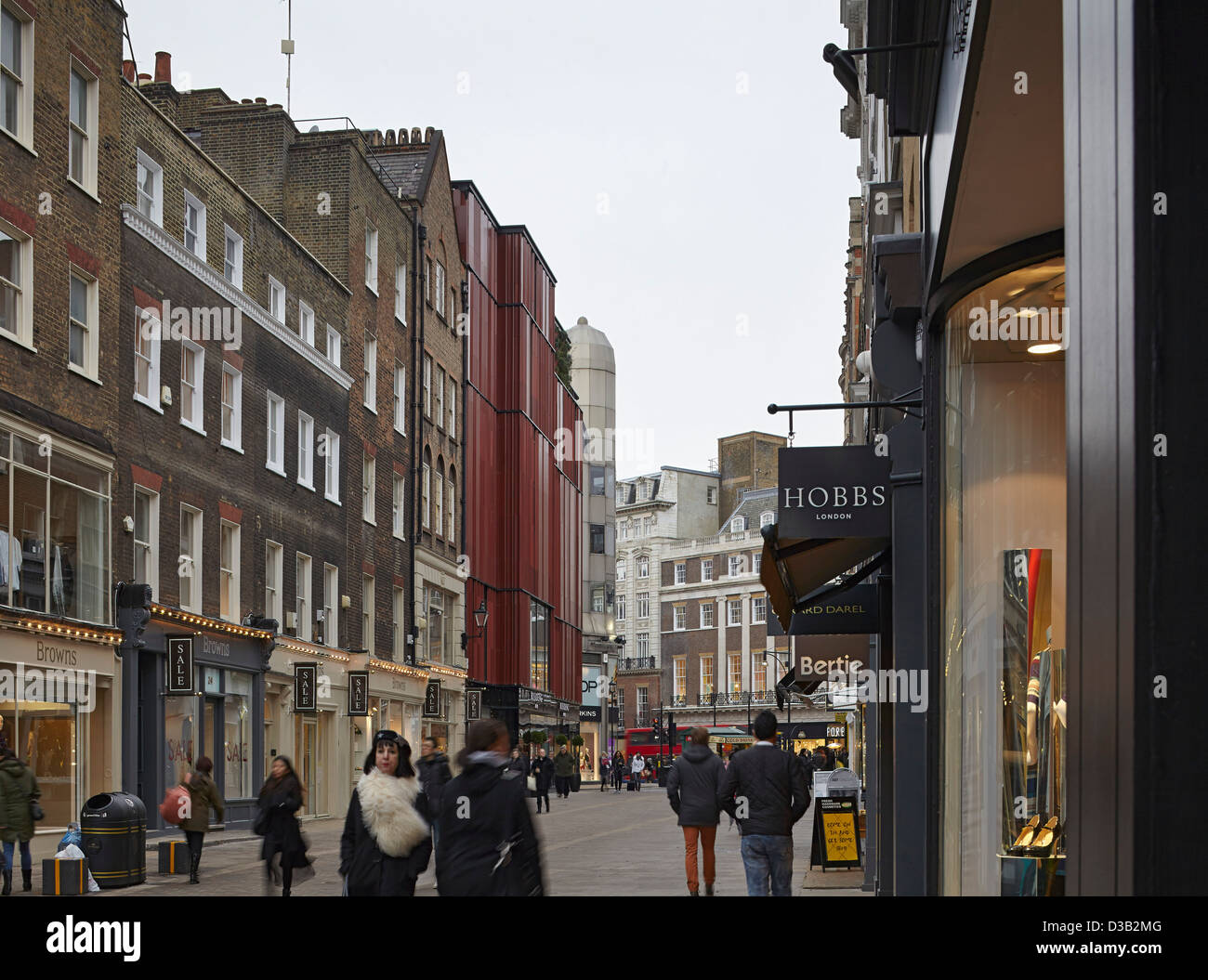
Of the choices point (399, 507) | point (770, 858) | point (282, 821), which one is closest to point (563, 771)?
point (399, 507)

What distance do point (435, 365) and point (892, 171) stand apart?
101 feet

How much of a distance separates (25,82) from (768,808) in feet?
56.5

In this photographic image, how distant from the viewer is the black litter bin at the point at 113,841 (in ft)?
57.8

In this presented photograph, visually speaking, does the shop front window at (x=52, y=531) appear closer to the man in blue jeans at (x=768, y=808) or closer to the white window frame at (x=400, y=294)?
the man in blue jeans at (x=768, y=808)

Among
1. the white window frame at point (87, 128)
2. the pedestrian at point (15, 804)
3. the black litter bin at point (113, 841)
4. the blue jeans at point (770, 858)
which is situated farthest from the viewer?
the white window frame at point (87, 128)

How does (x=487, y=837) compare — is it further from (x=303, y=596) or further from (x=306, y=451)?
(x=306, y=451)

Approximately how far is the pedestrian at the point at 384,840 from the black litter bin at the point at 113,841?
918 cm

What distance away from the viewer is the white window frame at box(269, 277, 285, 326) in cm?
3462

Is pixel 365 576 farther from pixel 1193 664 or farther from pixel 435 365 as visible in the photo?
pixel 1193 664

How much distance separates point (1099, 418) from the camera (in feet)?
7.72

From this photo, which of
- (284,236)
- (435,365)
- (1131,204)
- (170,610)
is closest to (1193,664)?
(1131,204)

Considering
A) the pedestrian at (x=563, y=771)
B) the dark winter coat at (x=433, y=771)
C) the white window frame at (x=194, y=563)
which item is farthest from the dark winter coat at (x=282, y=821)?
the pedestrian at (x=563, y=771)

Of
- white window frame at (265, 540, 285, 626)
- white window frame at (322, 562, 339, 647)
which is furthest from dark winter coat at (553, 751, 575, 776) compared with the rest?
white window frame at (265, 540, 285, 626)

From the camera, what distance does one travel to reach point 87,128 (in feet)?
82.9
